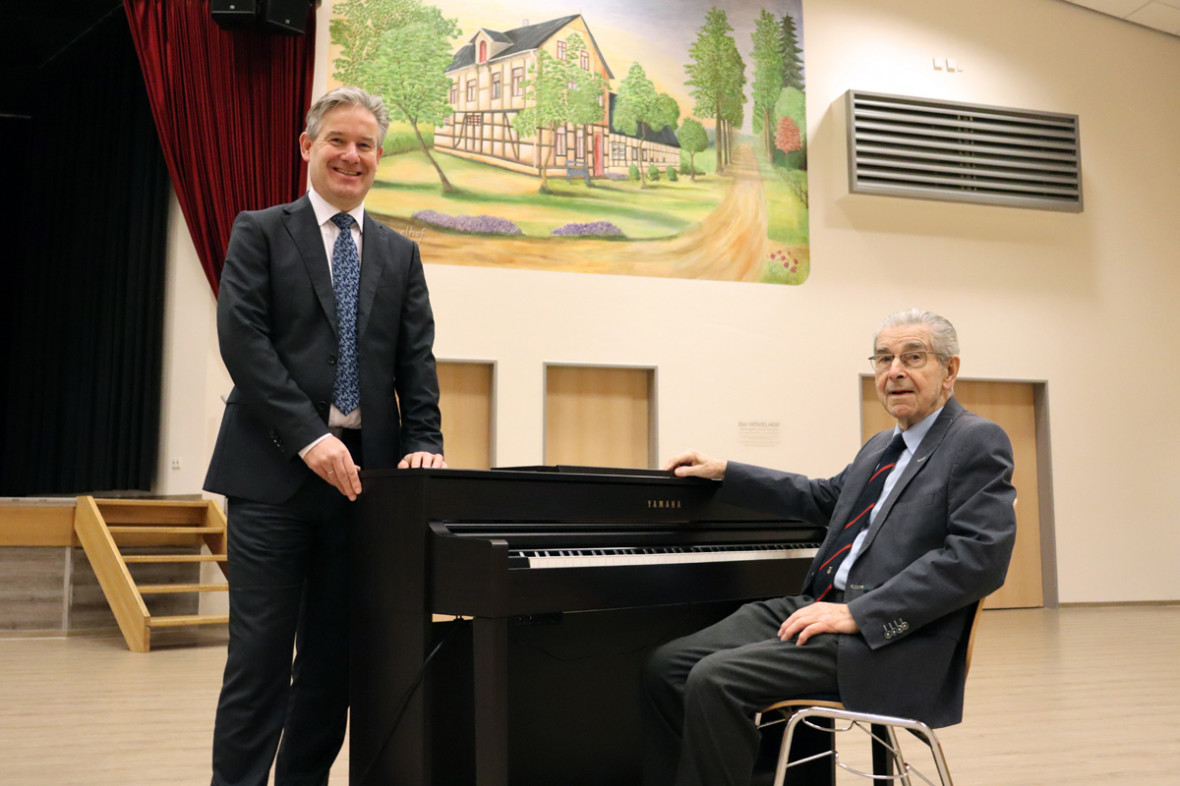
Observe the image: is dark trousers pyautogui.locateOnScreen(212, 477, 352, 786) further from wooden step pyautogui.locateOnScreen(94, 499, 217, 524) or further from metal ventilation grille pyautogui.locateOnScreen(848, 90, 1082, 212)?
metal ventilation grille pyautogui.locateOnScreen(848, 90, 1082, 212)

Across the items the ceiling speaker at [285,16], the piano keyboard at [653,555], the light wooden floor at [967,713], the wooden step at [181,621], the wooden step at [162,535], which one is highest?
the ceiling speaker at [285,16]

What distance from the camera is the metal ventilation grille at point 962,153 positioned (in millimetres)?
7797

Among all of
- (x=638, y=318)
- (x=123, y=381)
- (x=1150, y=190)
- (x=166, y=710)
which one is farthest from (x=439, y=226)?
(x=1150, y=190)

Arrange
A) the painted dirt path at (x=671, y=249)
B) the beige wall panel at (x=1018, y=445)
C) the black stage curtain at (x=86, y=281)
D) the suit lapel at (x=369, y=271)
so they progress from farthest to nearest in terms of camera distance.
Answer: the beige wall panel at (x=1018, y=445), the painted dirt path at (x=671, y=249), the black stage curtain at (x=86, y=281), the suit lapel at (x=369, y=271)

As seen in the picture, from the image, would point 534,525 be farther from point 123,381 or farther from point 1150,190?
point 1150,190

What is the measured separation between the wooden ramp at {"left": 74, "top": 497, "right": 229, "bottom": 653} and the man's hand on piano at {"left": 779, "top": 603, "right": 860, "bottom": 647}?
4601 mm

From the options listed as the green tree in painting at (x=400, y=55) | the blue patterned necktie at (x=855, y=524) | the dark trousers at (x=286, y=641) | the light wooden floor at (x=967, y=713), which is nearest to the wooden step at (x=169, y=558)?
the light wooden floor at (x=967, y=713)

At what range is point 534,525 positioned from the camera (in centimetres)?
209

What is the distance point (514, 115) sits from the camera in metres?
7.30

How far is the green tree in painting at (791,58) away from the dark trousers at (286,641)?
675 cm

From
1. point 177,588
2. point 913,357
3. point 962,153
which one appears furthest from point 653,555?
point 962,153

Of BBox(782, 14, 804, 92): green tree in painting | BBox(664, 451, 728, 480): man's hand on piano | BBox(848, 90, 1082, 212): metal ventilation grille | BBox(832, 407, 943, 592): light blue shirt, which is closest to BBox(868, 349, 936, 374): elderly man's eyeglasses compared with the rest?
BBox(832, 407, 943, 592): light blue shirt

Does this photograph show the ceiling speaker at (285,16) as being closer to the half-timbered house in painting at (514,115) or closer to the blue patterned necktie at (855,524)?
the half-timbered house in painting at (514,115)

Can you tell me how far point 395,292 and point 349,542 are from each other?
57 cm
